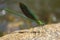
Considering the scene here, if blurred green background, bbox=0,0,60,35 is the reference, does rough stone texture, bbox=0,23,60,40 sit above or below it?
below

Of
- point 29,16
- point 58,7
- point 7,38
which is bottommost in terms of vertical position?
point 7,38

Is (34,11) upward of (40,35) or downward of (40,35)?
upward

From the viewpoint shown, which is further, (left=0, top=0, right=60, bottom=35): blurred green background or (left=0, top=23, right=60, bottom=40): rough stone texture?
(left=0, top=0, right=60, bottom=35): blurred green background

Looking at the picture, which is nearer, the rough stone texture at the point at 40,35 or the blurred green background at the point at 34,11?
the rough stone texture at the point at 40,35

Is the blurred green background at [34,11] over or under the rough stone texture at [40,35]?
over

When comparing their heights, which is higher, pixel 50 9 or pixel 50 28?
pixel 50 9

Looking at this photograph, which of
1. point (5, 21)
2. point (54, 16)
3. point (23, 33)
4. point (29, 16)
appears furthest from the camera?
point (54, 16)

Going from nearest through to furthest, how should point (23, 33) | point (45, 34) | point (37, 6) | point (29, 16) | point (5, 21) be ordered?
point (29, 16), point (45, 34), point (23, 33), point (5, 21), point (37, 6)

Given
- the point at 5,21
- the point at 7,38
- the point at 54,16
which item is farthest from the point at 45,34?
the point at 54,16

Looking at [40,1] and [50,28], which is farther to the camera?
[40,1]

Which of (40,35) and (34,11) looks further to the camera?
(34,11)

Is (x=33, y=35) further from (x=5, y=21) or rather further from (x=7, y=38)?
(x=5, y=21)
